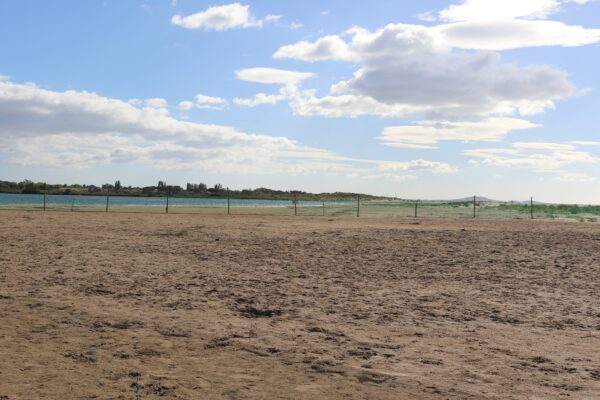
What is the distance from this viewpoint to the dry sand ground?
5.17m

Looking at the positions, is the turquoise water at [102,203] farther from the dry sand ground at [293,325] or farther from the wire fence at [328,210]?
the dry sand ground at [293,325]

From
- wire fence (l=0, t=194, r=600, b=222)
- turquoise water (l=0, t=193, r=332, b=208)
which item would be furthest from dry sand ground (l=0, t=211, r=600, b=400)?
turquoise water (l=0, t=193, r=332, b=208)

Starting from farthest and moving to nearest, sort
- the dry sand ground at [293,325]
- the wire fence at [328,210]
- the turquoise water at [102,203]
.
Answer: the turquoise water at [102,203] < the wire fence at [328,210] < the dry sand ground at [293,325]

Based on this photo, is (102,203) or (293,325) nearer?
(293,325)

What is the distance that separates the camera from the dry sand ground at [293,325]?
517cm

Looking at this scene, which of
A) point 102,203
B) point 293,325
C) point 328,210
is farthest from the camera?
point 102,203

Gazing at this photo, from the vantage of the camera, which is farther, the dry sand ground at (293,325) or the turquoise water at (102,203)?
the turquoise water at (102,203)

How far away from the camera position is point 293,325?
7.40 metres

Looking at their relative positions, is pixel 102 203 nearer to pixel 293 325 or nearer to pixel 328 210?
pixel 328 210

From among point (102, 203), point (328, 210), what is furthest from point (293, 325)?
point (102, 203)

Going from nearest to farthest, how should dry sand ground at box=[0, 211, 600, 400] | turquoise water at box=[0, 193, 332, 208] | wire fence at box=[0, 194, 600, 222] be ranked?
dry sand ground at box=[0, 211, 600, 400] → wire fence at box=[0, 194, 600, 222] → turquoise water at box=[0, 193, 332, 208]

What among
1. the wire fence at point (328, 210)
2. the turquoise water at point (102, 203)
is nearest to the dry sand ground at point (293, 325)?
the wire fence at point (328, 210)

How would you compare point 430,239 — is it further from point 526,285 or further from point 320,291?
point 320,291

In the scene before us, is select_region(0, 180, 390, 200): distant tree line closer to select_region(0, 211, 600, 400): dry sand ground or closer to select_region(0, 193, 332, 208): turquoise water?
select_region(0, 193, 332, 208): turquoise water
